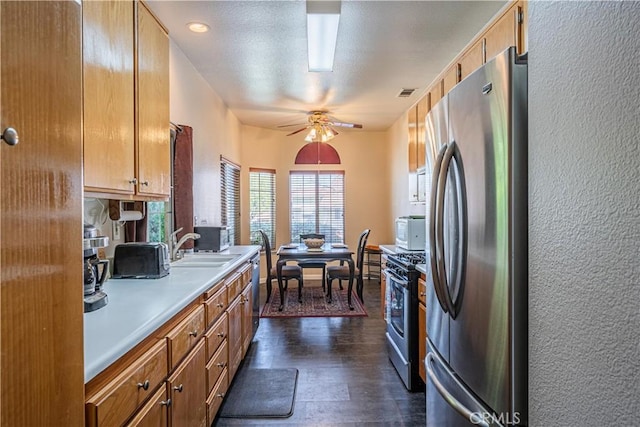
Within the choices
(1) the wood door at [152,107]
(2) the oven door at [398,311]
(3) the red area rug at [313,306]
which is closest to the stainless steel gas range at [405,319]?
(2) the oven door at [398,311]

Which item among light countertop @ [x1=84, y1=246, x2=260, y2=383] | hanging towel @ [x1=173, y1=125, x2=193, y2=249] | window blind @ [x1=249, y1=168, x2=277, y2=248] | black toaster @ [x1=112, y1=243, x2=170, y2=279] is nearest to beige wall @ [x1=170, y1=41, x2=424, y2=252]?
window blind @ [x1=249, y1=168, x2=277, y2=248]

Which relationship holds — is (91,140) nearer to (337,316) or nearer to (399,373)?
(399,373)

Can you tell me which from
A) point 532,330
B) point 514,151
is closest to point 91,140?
point 514,151

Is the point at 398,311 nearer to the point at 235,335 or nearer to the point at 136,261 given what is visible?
the point at 235,335

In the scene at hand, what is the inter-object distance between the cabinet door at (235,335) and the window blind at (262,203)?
3464 mm

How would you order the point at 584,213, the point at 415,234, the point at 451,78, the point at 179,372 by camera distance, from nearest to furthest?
the point at 584,213
the point at 179,372
the point at 451,78
the point at 415,234

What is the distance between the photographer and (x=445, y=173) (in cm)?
143

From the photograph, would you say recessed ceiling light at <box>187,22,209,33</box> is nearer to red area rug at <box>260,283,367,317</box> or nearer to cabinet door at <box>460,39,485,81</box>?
cabinet door at <box>460,39,485,81</box>

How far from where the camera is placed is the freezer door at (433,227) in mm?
1525

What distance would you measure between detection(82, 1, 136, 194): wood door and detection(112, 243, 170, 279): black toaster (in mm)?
381

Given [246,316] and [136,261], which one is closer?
[136,261]

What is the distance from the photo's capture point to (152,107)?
207 cm

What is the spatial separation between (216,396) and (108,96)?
1.69 metres

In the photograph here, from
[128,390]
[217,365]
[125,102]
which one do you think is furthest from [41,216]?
[217,365]
